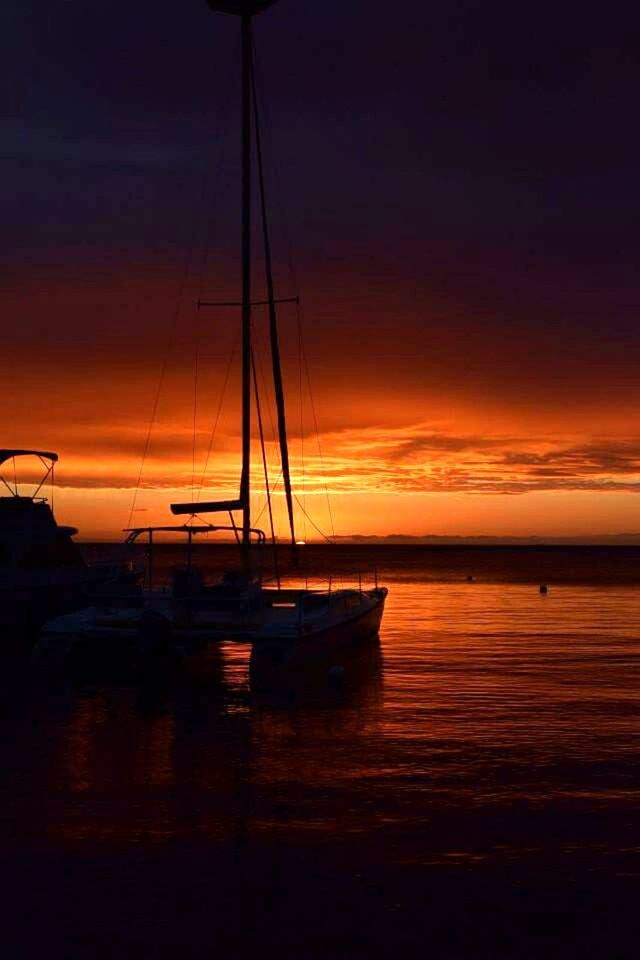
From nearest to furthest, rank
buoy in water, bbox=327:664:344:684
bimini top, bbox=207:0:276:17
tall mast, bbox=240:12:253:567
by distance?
buoy in water, bbox=327:664:344:684
tall mast, bbox=240:12:253:567
bimini top, bbox=207:0:276:17

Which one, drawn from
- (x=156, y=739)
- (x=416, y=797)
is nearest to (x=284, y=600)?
(x=156, y=739)

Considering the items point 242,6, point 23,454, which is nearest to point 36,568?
point 23,454

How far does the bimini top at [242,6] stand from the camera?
111 ft

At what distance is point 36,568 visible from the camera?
135 feet

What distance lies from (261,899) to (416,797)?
Result: 4.74 m

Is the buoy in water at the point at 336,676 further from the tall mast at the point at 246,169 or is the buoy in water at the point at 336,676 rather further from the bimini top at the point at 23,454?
the bimini top at the point at 23,454

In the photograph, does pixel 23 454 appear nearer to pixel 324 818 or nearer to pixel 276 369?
pixel 276 369

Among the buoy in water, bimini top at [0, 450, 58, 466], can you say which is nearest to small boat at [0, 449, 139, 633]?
bimini top at [0, 450, 58, 466]

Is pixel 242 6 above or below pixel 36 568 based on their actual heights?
above

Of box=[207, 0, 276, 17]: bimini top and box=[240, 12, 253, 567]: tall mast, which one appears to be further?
box=[207, 0, 276, 17]: bimini top

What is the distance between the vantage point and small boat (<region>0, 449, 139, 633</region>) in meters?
39.7

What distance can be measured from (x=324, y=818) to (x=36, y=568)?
28688mm

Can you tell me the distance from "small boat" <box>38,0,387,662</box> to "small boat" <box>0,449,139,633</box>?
8.26 meters

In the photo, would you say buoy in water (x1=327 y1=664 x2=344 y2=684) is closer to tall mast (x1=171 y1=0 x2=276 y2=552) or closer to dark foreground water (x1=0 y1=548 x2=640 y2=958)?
dark foreground water (x1=0 y1=548 x2=640 y2=958)
